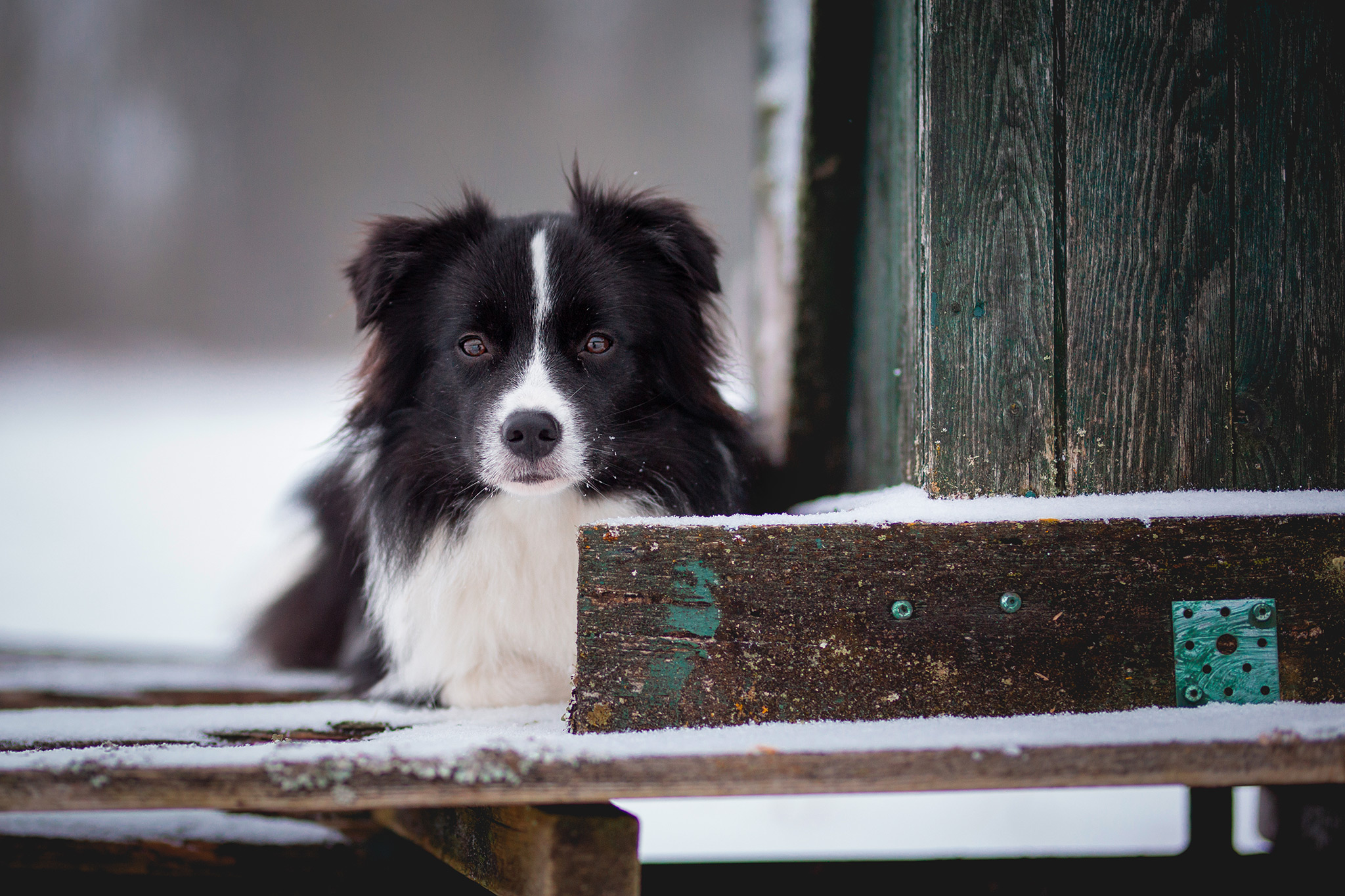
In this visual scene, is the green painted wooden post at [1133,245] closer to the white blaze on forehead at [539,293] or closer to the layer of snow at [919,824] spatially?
the white blaze on forehead at [539,293]

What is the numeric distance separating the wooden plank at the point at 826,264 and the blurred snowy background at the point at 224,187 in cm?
264

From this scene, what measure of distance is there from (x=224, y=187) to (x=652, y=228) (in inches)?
220

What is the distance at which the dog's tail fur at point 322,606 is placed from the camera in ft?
9.50

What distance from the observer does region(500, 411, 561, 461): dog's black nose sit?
194 centimetres

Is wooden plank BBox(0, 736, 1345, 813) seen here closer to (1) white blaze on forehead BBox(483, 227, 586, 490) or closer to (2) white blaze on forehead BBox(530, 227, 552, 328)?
(1) white blaze on forehead BBox(483, 227, 586, 490)

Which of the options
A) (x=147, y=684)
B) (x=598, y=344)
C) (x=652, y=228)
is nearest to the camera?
(x=598, y=344)

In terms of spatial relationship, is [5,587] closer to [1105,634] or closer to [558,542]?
[558,542]

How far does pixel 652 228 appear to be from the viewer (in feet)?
7.72

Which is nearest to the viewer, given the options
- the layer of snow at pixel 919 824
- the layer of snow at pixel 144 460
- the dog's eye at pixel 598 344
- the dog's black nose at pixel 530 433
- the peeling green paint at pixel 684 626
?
the peeling green paint at pixel 684 626

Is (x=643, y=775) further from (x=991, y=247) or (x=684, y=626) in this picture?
(x=991, y=247)

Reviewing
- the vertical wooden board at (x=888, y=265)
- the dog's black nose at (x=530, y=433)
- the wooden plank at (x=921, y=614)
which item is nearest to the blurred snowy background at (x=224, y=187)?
the vertical wooden board at (x=888, y=265)

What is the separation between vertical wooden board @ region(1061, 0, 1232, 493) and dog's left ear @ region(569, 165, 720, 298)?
34.1 inches

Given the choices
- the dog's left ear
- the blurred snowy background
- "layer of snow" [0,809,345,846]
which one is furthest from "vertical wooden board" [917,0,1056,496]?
the blurred snowy background

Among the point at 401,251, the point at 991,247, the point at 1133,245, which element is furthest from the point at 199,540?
the point at 1133,245
